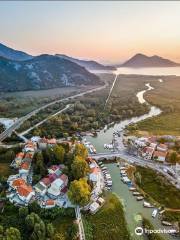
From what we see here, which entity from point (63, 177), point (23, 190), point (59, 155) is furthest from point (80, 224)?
point (59, 155)

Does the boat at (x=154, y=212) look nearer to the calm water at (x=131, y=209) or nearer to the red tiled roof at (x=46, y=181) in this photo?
the calm water at (x=131, y=209)

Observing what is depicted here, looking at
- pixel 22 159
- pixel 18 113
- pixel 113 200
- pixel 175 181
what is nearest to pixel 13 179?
pixel 22 159

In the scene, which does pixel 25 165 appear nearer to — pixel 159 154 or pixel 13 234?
pixel 13 234

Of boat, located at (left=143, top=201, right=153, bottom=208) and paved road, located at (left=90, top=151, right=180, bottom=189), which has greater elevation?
paved road, located at (left=90, top=151, right=180, bottom=189)

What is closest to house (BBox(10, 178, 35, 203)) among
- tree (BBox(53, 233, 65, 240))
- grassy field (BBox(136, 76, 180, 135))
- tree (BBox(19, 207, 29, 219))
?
tree (BBox(19, 207, 29, 219))

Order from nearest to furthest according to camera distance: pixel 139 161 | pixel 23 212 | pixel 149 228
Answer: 1. pixel 149 228
2. pixel 23 212
3. pixel 139 161

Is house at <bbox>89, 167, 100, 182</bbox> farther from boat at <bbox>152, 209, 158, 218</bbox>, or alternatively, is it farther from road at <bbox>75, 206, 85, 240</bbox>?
boat at <bbox>152, 209, 158, 218</bbox>

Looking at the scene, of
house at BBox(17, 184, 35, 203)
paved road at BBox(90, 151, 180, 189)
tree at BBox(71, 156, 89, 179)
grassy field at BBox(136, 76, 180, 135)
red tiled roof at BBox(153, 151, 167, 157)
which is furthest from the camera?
grassy field at BBox(136, 76, 180, 135)

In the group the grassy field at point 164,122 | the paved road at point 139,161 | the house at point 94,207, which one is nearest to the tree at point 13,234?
the house at point 94,207
